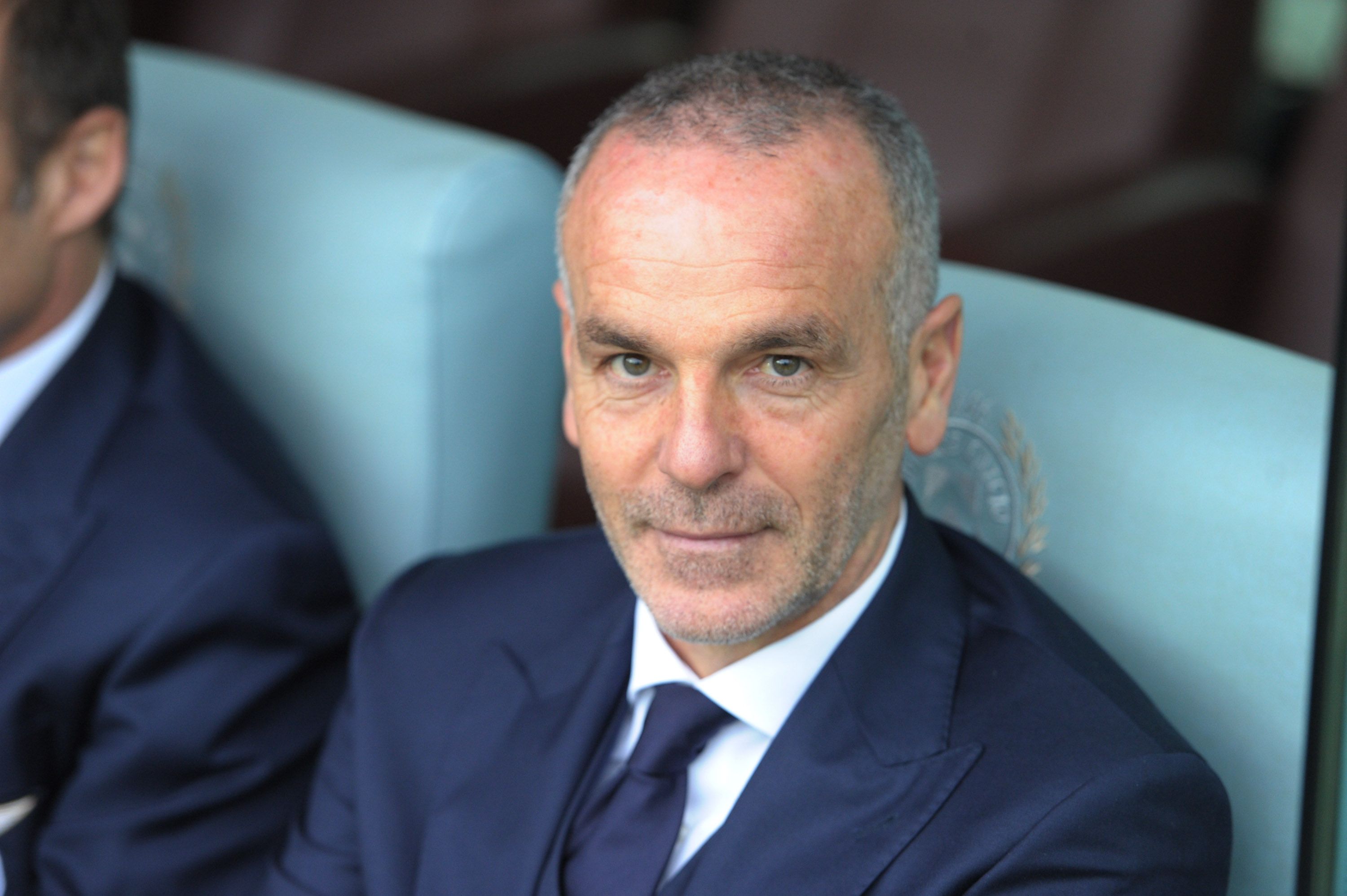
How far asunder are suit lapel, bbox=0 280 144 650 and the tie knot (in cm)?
64

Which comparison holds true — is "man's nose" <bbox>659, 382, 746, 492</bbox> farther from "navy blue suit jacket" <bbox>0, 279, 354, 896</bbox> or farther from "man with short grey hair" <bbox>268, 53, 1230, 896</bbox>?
"navy blue suit jacket" <bbox>0, 279, 354, 896</bbox>

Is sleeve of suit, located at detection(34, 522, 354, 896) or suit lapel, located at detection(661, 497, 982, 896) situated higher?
suit lapel, located at detection(661, 497, 982, 896)

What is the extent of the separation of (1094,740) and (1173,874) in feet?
0.31

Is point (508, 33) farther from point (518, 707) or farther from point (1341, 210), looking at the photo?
point (518, 707)

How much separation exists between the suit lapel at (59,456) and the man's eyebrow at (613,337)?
0.64 m

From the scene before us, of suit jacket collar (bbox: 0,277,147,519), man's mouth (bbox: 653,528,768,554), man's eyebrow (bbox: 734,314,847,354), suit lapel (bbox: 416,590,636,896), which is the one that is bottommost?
suit lapel (bbox: 416,590,636,896)

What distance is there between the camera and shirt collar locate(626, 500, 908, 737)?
1091 millimetres

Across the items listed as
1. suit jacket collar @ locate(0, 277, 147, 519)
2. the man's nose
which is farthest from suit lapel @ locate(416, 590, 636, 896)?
suit jacket collar @ locate(0, 277, 147, 519)

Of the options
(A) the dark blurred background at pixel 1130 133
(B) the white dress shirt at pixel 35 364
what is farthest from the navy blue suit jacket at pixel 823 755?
(A) the dark blurred background at pixel 1130 133

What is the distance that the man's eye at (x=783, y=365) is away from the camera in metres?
1.02

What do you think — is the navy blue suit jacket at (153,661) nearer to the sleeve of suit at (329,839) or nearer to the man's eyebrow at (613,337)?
the sleeve of suit at (329,839)

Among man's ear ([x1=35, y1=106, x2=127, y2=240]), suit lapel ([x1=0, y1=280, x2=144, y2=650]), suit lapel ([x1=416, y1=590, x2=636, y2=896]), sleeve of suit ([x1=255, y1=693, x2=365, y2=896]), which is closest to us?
suit lapel ([x1=416, y1=590, x2=636, y2=896])

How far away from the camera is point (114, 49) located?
5.15 ft

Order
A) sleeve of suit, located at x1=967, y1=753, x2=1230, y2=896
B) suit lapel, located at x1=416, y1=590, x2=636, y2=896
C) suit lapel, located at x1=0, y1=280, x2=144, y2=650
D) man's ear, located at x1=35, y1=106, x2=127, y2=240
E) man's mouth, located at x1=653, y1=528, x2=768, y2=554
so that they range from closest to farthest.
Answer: sleeve of suit, located at x1=967, y1=753, x2=1230, y2=896, man's mouth, located at x1=653, y1=528, x2=768, y2=554, suit lapel, located at x1=416, y1=590, x2=636, y2=896, suit lapel, located at x1=0, y1=280, x2=144, y2=650, man's ear, located at x1=35, y1=106, x2=127, y2=240
